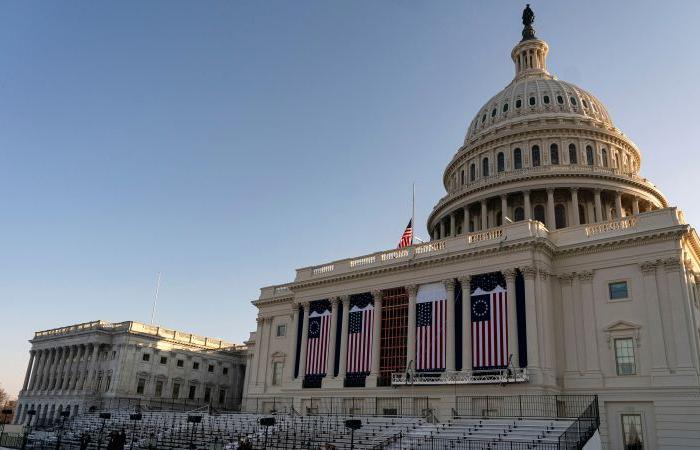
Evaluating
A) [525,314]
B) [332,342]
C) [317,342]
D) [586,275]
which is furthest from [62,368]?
[586,275]

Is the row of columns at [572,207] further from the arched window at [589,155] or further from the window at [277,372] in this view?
the window at [277,372]

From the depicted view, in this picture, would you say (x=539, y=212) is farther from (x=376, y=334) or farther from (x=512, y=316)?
(x=376, y=334)

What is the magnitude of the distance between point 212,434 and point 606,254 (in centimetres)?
2898

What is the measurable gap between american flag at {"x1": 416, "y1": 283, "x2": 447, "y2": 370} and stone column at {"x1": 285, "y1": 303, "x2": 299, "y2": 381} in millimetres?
12810

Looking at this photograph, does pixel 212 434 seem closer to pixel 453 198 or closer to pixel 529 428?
pixel 529 428

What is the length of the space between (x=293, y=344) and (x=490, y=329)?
1904cm

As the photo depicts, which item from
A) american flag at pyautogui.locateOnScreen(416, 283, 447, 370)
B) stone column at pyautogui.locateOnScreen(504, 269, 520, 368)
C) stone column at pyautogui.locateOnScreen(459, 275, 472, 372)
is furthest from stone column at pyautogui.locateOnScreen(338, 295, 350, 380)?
stone column at pyautogui.locateOnScreen(504, 269, 520, 368)

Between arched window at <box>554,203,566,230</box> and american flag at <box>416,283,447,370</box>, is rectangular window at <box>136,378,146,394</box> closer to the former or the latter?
american flag at <box>416,283,447,370</box>

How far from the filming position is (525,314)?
37500mm

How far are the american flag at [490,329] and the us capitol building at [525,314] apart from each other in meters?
0.08

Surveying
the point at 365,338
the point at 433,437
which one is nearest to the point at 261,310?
the point at 365,338

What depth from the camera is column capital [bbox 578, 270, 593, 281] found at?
3856 centimetres

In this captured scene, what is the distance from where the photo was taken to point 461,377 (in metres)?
38.5

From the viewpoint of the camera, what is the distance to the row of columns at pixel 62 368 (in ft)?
267
